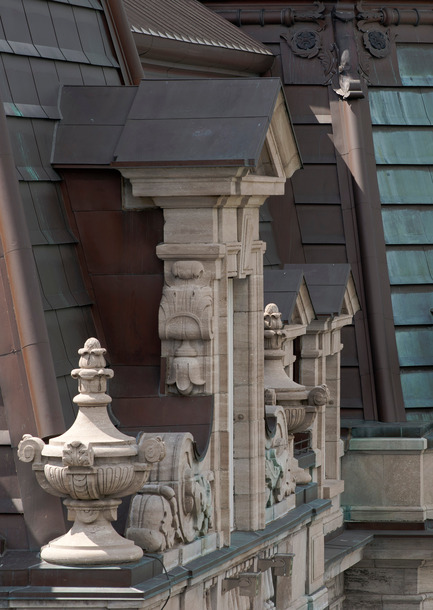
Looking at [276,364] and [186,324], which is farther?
[276,364]

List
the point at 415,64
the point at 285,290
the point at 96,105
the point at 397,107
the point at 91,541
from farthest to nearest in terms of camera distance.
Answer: the point at 415,64 < the point at 397,107 < the point at 285,290 < the point at 96,105 < the point at 91,541

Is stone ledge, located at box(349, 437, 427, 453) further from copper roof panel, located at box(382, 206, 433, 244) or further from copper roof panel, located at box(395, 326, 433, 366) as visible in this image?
copper roof panel, located at box(382, 206, 433, 244)

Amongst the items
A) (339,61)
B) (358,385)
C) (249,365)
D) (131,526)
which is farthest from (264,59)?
(131,526)

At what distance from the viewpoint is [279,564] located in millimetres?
19062

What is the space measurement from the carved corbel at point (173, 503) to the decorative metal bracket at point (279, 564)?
1.69m

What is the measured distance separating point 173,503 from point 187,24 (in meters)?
14.6

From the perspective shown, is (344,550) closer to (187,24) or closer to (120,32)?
(187,24)

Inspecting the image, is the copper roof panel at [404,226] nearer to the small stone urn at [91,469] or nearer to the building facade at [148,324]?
the building facade at [148,324]

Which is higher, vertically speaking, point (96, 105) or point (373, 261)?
point (373, 261)

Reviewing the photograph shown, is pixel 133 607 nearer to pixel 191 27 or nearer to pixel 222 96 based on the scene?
pixel 222 96

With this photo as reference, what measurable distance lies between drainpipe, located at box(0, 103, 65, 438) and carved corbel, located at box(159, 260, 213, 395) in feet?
4.75

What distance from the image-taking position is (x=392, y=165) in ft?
105

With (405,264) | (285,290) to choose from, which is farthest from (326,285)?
(405,264)

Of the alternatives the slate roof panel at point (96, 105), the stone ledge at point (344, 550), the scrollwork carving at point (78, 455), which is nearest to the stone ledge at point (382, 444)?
the stone ledge at point (344, 550)
